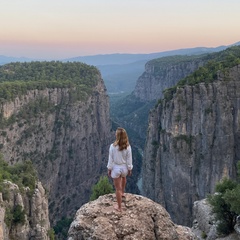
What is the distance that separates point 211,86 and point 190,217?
2025 cm

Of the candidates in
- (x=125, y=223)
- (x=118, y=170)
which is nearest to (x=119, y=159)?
(x=118, y=170)

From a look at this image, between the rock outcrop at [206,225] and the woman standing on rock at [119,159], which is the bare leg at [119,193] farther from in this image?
the rock outcrop at [206,225]

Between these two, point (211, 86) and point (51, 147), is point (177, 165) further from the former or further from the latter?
point (51, 147)

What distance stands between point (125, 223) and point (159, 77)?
165 m

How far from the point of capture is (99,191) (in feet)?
131

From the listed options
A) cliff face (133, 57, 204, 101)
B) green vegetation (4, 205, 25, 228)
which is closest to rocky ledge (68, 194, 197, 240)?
green vegetation (4, 205, 25, 228)

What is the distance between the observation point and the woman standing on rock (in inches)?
541

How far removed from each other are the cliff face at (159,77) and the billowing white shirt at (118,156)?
12760cm

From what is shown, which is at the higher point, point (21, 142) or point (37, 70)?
point (37, 70)

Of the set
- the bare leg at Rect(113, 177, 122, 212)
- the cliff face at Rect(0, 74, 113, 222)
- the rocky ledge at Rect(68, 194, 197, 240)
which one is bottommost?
the cliff face at Rect(0, 74, 113, 222)

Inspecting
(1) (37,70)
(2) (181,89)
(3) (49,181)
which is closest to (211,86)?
(2) (181,89)

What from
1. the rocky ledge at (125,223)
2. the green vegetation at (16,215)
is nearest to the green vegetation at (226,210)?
the rocky ledge at (125,223)

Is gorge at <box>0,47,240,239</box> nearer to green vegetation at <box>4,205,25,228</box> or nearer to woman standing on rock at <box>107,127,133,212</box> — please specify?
green vegetation at <box>4,205,25,228</box>

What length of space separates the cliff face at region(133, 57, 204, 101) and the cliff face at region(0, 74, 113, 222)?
182ft
